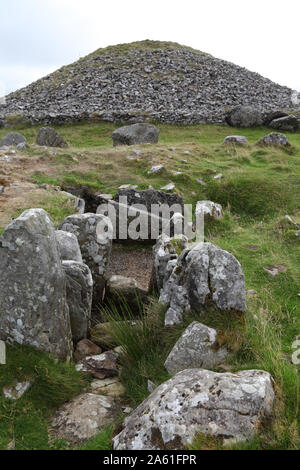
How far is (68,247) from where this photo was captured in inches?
316

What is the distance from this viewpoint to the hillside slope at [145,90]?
3809 centimetres

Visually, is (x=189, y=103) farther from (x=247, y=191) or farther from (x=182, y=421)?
(x=182, y=421)

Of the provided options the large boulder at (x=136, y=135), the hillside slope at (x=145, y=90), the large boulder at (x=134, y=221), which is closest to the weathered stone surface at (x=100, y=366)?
the large boulder at (x=134, y=221)

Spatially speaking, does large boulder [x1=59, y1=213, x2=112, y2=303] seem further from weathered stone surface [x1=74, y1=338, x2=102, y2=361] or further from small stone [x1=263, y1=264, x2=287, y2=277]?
small stone [x1=263, y1=264, x2=287, y2=277]

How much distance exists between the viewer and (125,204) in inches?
555

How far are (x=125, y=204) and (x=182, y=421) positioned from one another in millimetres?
10376

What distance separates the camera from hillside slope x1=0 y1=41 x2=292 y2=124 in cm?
3809

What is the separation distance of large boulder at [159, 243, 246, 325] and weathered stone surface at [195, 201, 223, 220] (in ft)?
27.5

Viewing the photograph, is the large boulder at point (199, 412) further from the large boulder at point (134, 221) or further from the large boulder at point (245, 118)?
the large boulder at point (245, 118)

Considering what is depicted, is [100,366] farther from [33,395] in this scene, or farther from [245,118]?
[245,118]

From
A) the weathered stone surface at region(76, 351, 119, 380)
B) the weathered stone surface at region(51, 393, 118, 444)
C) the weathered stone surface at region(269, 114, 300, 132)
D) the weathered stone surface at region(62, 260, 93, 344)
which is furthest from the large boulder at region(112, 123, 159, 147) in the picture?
the weathered stone surface at region(51, 393, 118, 444)

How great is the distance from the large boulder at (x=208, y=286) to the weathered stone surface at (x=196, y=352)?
0.52m

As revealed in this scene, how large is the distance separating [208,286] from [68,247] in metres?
3.22
